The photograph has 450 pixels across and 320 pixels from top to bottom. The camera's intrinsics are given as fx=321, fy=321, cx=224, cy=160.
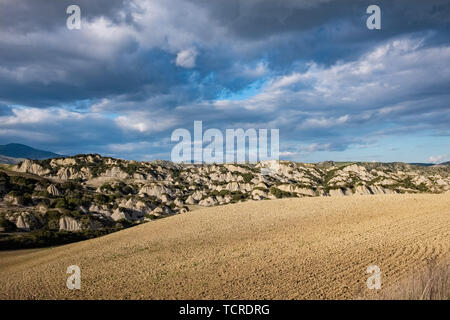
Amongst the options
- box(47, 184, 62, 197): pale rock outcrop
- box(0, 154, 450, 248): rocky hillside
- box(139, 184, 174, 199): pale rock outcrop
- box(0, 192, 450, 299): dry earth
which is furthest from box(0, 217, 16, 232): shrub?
box(139, 184, 174, 199): pale rock outcrop

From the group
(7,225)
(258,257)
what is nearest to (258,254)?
(258,257)

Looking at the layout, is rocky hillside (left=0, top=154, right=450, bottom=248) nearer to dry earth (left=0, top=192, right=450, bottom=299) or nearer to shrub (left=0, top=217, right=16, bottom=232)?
shrub (left=0, top=217, right=16, bottom=232)

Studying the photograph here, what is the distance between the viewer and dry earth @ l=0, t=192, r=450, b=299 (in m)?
15.9

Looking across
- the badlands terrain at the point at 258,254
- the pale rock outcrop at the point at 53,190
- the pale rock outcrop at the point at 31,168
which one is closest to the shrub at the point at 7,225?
the badlands terrain at the point at 258,254

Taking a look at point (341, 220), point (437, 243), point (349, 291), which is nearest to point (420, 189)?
point (341, 220)

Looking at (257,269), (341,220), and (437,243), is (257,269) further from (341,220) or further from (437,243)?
(341,220)

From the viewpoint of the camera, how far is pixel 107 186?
491ft

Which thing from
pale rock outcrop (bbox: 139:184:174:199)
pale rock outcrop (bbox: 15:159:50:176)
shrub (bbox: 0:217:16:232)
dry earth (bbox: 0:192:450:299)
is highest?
pale rock outcrop (bbox: 15:159:50:176)

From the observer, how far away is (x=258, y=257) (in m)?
21.7

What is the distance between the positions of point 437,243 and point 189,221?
28836 mm

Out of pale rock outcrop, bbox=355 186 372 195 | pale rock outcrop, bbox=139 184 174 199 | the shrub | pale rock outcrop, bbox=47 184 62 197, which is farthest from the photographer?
pale rock outcrop, bbox=139 184 174 199

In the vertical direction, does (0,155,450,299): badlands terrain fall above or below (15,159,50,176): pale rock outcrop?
below

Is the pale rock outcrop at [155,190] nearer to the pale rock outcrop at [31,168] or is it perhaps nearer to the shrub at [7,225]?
the pale rock outcrop at [31,168]
